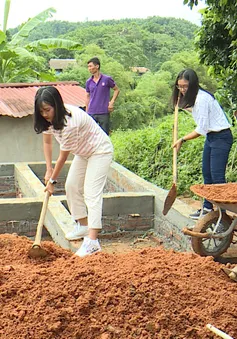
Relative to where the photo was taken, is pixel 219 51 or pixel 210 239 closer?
pixel 210 239

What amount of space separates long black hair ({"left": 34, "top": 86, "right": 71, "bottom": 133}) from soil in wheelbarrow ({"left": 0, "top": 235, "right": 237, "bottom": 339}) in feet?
4.54

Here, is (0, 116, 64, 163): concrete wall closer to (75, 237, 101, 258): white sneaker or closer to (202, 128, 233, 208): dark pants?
(202, 128, 233, 208): dark pants

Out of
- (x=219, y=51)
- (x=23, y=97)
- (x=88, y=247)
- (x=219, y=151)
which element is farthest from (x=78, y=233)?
(x=23, y=97)

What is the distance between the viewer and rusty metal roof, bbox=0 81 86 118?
9.66 meters

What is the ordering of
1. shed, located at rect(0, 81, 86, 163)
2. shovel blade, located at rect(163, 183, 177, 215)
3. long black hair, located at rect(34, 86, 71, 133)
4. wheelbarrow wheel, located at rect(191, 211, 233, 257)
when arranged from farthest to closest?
shed, located at rect(0, 81, 86, 163) < shovel blade, located at rect(163, 183, 177, 215) < wheelbarrow wheel, located at rect(191, 211, 233, 257) < long black hair, located at rect(34, 86, 71, 133)

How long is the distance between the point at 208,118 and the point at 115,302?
8.75ft

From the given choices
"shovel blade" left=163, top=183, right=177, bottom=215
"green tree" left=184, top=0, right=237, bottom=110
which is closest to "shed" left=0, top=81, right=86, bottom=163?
"green tree" left=184, top=0, right=237, bottom=110

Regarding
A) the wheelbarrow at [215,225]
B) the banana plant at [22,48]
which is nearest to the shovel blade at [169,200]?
the wheelbarrow at [215,225]

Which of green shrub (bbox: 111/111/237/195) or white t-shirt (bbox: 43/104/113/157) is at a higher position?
white t-shirt (bbox: 43/104/113/157)

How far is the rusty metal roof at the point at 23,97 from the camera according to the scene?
9.66 meters

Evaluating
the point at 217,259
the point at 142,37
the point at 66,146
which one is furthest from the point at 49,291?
the point at 142,37

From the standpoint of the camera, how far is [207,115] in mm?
5066

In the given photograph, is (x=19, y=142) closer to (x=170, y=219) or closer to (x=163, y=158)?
(x=163, y=158)

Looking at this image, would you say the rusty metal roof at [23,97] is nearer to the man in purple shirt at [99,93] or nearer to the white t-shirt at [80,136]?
the man in purple shirt at [99,93]
